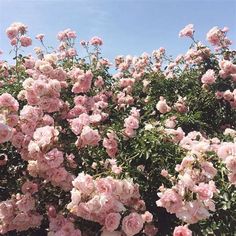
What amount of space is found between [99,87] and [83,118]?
259cm

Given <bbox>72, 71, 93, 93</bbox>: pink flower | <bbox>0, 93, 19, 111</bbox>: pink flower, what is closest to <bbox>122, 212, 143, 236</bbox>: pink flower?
<bbox>0, 93, 19, 111</bbox>: pink flower

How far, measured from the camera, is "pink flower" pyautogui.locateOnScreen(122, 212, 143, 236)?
107 inches

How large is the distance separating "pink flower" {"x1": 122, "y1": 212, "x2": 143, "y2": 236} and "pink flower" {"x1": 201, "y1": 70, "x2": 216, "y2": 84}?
13.3ft

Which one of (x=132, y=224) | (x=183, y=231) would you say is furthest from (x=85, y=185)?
(x=183, y=231)

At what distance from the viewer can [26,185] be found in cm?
343

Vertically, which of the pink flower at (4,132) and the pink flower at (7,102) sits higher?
the pink flower at (7,102)

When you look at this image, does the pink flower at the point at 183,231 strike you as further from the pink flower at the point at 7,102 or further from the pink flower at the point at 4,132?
the pink flower at the point at 7,102

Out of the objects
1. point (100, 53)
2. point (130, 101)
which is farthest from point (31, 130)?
point (100, 53)

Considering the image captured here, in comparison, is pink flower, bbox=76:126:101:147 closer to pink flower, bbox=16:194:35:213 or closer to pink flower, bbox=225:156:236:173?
pink flower, bbox=16:194:35:213

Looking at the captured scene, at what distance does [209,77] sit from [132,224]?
162 inches

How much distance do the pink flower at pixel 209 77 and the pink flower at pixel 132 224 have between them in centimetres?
404

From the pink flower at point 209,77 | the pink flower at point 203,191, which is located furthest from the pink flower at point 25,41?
the pink flower at point 203,191

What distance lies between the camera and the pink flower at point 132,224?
8.95ft

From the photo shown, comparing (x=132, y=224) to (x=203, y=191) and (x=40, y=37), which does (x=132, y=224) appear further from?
(x=40, y=37)
